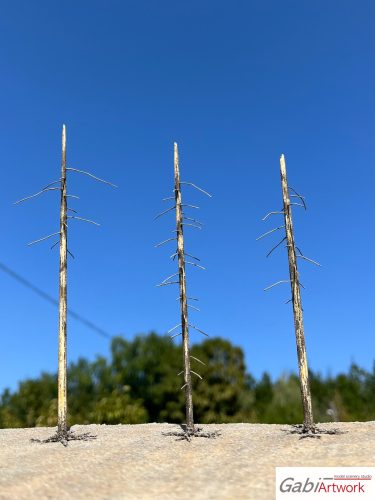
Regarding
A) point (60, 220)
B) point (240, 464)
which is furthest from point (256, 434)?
point (60, 220)

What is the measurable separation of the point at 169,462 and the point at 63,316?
28.8ft

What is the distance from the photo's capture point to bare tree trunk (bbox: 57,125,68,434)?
22.9 meters

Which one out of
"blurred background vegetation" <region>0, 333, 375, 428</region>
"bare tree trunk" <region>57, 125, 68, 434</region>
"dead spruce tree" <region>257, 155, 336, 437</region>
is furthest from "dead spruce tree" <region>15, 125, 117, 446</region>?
"blurred background vegetation" <region>0, 333, 375, 428</region>

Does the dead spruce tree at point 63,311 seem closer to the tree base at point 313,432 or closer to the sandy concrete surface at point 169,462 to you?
the sandy concrete surface at point 169,462

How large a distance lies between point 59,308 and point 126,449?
7.03 meters

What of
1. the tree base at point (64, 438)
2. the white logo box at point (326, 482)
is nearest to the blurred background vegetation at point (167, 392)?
the tree base at point (64, 438)

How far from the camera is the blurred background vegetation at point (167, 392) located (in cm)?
5959

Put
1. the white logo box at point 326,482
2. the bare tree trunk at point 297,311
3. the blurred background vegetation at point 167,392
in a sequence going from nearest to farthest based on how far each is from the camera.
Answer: the white logo box at point 326,482 → the bare tree trunk at point 297,311 → the blurred background vegetation at point 167,392

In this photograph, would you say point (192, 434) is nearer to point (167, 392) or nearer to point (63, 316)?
point (63, 316)

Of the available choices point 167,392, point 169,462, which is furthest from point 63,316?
point 167,392

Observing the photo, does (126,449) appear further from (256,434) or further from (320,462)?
(320,462)

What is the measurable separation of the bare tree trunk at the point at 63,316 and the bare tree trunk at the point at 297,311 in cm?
1006

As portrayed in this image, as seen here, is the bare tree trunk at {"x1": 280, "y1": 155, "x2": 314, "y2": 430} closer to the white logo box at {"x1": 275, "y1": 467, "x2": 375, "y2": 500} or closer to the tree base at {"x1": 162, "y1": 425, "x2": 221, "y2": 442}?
the tree base at {"x1": 162, "y1": 425, "x2": 221, "y2": 442}

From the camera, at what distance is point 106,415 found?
55062 mm
